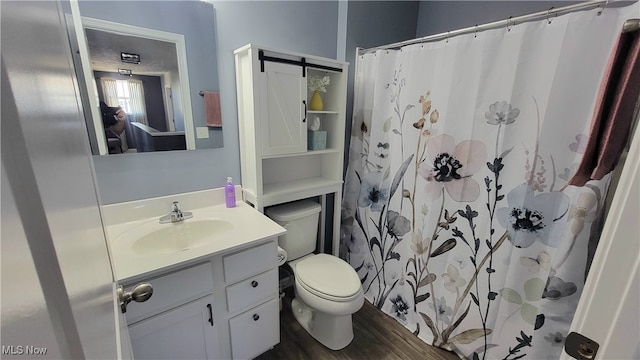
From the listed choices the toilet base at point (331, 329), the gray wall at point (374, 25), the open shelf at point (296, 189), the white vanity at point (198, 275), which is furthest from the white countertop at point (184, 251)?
the gray wall at point (374, 25)

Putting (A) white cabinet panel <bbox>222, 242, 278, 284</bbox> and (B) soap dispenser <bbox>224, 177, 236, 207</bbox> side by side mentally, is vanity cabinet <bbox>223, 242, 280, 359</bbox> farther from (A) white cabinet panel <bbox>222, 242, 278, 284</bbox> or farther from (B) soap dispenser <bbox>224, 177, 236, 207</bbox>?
(B) soap dispenser <bbox>224, 177, 236, 207</bbox>

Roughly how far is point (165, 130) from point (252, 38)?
0.70m

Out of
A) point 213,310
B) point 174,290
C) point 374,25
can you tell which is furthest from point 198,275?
point 374,25

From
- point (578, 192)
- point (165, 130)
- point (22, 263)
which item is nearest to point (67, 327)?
point (22, 263)

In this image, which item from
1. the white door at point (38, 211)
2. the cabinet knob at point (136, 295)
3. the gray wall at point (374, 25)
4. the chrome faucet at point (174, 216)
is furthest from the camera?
the gray wall at point (374, 25)

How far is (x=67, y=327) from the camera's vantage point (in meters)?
0.26

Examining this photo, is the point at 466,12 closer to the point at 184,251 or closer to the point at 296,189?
the point at 296,189

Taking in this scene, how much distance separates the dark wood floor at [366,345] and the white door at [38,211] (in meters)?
1.44

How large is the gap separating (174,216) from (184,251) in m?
0.33

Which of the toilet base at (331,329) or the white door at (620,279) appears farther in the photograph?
the toilet base at (331,329)

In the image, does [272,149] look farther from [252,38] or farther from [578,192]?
[578,192]

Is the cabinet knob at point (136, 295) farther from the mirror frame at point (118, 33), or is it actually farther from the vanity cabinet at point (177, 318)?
the mirror frame at point (118, 33)

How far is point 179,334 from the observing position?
1.12m

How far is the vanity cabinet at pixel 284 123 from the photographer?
1.39 metres
